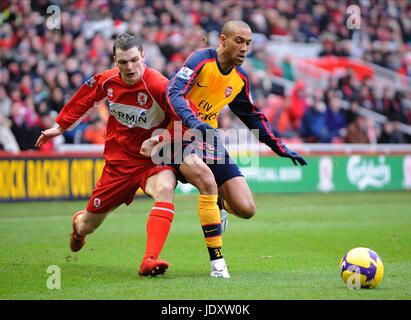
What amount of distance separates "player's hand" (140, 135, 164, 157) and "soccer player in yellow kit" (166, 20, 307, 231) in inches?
16.2

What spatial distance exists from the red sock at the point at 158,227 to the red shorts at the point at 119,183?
41cm

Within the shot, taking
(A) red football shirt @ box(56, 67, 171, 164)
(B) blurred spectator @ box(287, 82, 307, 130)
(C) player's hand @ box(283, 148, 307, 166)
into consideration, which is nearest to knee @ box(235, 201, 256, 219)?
(C) player's hand @ box(283, 148, 307, 166)

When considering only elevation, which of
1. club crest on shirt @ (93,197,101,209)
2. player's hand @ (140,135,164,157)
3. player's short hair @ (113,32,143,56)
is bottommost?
club crest on shirt @ (93,197,101,209)

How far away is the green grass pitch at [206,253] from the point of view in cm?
662

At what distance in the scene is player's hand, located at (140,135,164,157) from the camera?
7.74 m

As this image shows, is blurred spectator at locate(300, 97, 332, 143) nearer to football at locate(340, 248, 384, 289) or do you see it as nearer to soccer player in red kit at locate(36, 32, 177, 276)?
soccer player in red kit at locate(36, 32, 177, 276)

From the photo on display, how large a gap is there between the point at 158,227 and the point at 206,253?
90.2 inches

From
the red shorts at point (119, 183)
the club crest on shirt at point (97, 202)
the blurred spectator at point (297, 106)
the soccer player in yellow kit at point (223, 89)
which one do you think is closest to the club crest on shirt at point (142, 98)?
the soccer player in yellow kit at point (223, 89)

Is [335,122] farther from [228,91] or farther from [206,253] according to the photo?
[228,91]

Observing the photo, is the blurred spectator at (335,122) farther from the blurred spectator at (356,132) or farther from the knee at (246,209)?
the knee at (246,209)

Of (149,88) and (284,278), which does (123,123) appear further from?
(284,278)

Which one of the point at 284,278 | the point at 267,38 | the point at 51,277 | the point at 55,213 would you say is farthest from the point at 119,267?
the point at 267,38

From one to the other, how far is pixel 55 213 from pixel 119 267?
7.10 metres

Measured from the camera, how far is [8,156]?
16.9m
